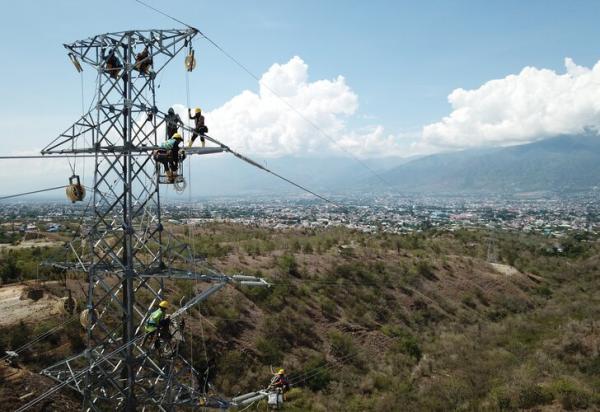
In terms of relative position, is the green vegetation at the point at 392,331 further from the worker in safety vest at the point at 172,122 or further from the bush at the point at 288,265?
the worker in safety vest at the point at 172,122

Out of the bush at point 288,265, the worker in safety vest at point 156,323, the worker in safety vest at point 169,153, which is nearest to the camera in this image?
the worker in safety vest at point 169,153

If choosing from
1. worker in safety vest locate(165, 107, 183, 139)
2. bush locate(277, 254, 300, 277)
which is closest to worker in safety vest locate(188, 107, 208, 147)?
→ worker in safety vest locate(165, 107, 183, 139)

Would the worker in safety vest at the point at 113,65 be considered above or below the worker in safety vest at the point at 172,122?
above

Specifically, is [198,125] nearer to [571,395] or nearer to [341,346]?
[571,395]

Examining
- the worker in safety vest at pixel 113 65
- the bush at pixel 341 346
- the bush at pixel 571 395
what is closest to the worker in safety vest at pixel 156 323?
the worker in safety vest at pixel 113 65

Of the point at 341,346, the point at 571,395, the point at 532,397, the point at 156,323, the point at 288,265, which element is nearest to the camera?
the point at 156,323

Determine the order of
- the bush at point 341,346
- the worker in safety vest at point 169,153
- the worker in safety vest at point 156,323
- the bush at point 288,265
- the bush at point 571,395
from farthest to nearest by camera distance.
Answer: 1. the bush at point 288,265
2. the bush at point 341,346
3. the bush at point 571,395
4. the worker in safety vest at point 156,323
5. the worker in safety vest at point 169,153

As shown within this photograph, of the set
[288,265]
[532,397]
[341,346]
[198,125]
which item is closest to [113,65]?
[198,125]

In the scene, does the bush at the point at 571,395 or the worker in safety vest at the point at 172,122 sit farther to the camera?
the bush at the point at 571,395

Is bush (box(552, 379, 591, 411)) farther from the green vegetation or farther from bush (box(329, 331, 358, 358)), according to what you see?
bush (box(329, 331, 358, 358))
